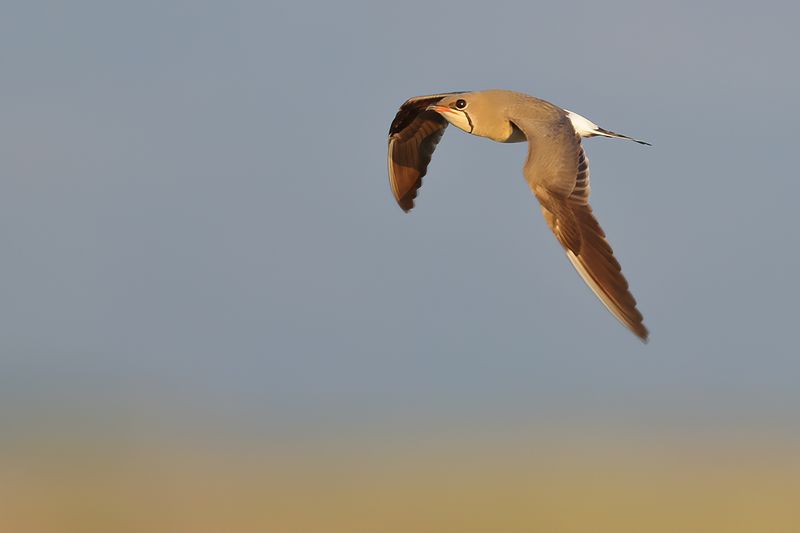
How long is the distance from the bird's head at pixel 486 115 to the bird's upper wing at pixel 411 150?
1.80m

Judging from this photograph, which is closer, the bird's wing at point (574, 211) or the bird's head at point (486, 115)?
the bird's wing at point (574, 211)

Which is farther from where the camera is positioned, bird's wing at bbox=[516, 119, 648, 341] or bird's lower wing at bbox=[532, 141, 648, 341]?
bird's wing at bbox=[516, 119, 648, 341]

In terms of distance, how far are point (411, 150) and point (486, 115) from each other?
2.62 metres

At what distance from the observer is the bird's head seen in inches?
667

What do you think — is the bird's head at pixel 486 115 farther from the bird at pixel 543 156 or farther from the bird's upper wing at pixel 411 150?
the bird's upper wing at pixel 411 150

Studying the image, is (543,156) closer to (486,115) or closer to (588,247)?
(588,247)

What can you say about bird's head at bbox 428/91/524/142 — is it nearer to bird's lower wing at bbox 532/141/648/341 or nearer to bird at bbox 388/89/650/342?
bird at bbox 388/89/650/342

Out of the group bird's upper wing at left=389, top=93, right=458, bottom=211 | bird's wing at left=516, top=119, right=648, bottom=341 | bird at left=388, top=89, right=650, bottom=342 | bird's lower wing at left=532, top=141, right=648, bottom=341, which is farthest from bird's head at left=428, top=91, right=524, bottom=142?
bird's lower wing at left=532, top=141, right=648, bottom=341

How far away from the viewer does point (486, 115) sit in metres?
17.0

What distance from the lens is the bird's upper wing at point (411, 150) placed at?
19.4 metres

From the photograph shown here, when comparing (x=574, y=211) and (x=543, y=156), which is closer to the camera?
(x=574, y=211)

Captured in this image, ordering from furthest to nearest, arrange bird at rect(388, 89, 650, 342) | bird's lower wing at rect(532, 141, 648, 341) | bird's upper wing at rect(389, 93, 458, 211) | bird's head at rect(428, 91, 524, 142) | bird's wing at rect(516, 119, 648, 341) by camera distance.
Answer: bird's upper wing at rect(389, 93, 458, 211), bird's head at rect(428, 91, 524, 142), bird at rect(388, 89, 650, 342), bird's wing at rect(516, 119, 648, 341), bird's lower wing at rect(532, 141, 648, 341)

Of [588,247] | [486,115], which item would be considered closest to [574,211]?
[588,247]

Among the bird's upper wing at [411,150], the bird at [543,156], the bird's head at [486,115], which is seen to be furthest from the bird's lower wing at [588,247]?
the bird's upper wing at [411,150]
